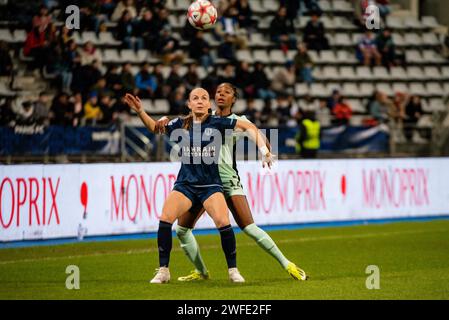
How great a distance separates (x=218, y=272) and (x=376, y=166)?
1036 centimetres

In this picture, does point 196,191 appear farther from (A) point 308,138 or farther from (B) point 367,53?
(B) point 367,53

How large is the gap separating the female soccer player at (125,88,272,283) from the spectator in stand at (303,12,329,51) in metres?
17.0

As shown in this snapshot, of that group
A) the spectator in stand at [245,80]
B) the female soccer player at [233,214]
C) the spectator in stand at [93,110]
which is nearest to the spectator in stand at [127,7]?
the spectator in stand at [245,80]

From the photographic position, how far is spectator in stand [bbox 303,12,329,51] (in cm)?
2811

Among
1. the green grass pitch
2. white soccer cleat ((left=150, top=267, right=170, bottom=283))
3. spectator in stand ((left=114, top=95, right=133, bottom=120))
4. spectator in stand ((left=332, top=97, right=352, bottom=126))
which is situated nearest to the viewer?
the green grass pitch

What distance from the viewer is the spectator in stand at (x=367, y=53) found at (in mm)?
29375

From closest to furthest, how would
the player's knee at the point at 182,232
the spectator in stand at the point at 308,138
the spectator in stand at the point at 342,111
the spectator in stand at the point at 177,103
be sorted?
1. the player's knee at the point at 182,232
2. the spectator in stand at the point at 308,138
3. the spectator in stand at the point at 177,103
4. the spectator in stand at the point at 342,111

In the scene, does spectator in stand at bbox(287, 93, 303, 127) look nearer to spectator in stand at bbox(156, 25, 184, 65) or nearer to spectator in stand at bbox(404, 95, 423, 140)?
spectator in stand at bbox(156, 25, 184, 65)

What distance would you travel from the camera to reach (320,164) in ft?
72.3

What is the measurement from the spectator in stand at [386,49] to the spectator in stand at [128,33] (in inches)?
308

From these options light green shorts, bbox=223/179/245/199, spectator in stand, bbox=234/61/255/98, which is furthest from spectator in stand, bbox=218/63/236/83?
light green shorts, bbox=223/179/245/199

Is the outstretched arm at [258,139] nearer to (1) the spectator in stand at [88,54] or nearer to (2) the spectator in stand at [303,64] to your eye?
(1) the spectator in stand at [88,54]

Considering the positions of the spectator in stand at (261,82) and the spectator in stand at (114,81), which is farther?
the spectator in stand at (261,82)
